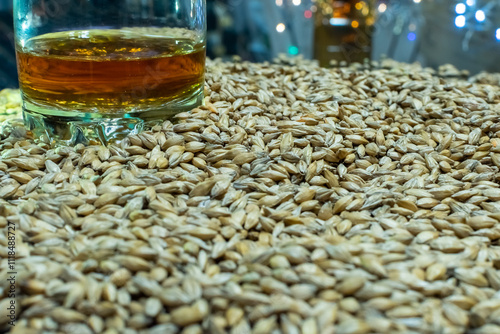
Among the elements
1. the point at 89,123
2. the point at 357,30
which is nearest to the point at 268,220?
the point at 89,123

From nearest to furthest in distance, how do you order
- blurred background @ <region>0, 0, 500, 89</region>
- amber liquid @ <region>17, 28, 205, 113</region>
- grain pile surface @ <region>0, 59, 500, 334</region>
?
grain pile surface @ <region>0, 59, 500, 334</region> < amber liquid @ <region>17, 28, 205, 113</region> < blurred background @ <region>0, 0, 500, 89</region>

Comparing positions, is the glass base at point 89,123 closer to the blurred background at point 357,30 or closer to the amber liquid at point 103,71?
the amber liquid at point 103,71

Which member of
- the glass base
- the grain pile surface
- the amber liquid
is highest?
the amber liquid

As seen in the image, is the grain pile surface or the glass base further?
the glass base

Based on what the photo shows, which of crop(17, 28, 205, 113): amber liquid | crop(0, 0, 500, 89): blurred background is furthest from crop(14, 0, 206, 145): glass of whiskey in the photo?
crop(0, 0, 500, 89): blurred background

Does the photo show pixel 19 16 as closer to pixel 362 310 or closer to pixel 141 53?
pixel 141 53

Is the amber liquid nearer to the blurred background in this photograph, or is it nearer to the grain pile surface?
the grain pile surface

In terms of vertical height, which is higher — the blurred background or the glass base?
the blurred background

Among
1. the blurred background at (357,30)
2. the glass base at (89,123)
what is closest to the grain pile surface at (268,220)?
the glass base at (89,123)
